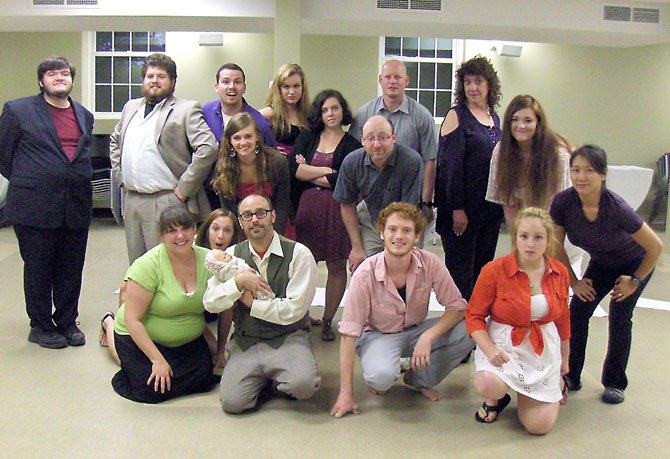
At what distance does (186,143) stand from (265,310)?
119 centimetres

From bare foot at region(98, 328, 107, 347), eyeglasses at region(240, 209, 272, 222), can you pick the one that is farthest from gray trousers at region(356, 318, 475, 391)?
bare foot at region(98, 328, 107, 347)

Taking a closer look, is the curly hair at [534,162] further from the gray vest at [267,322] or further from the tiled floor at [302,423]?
the gray vest at [267,322]

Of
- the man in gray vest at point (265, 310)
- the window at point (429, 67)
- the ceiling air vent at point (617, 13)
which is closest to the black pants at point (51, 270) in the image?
the man in gray vest at point (265, 310)

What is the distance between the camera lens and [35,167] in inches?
143

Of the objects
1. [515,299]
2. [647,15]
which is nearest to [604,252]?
[515,299]

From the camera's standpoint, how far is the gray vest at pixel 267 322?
123 inches

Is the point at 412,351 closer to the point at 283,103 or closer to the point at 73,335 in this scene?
the point at 283,103

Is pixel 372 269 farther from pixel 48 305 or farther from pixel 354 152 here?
pixel 48 305

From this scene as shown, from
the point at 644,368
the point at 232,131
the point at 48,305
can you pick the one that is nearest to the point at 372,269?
the point at 232,131

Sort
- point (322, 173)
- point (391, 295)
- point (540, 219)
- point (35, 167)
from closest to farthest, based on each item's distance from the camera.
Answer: point (540, 219)
point (391, 295)
point (35, 167)
point (322, 173)

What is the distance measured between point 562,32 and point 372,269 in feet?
18.7

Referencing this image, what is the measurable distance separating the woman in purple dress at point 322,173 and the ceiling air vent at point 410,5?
373cm

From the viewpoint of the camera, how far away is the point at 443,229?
146 inches

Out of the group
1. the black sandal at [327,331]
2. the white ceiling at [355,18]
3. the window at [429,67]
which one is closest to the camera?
the black sandal at [327,331]
